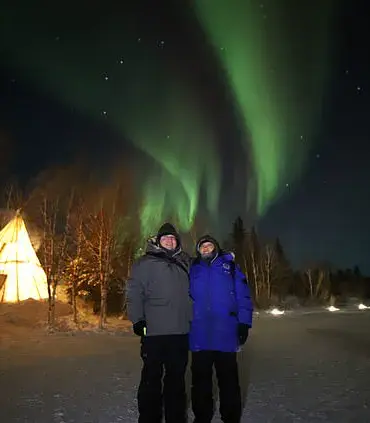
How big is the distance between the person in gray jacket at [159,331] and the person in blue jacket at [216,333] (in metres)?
0.23

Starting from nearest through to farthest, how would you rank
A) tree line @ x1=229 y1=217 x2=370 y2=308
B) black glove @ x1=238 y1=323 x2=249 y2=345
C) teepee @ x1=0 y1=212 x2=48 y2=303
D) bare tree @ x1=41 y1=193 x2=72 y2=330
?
black glove @ x1=238 y1=323 x2=249 y2=345 < bare tree @ x1=41 y1=193 x2=72 y2=330 < teepee @ x1=0 y1=212 x2=48 y2=303 < tree line @ x1=229 y1=217 x2=370 y2=308

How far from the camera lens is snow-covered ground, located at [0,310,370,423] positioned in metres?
5.55

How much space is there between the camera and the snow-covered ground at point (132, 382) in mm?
5551

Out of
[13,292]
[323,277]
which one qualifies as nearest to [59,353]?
[13,292]

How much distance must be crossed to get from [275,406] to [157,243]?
2.60 meters

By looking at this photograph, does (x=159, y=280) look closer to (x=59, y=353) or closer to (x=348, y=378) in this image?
(x=348, y=378)

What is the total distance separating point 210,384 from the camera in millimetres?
5047

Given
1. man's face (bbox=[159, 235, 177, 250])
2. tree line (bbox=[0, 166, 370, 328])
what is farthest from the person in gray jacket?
tree line (bbox=[0, 166, 370, 328])

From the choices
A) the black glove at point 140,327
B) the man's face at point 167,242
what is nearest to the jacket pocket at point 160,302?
the black glove at point 140,327

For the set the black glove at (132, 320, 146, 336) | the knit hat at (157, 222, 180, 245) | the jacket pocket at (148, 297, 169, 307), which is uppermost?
the knit hat at (157, 222, 180, 245)

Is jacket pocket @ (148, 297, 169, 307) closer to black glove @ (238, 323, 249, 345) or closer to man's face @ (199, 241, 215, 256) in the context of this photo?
man's face @ (199, 241, 215, 256)

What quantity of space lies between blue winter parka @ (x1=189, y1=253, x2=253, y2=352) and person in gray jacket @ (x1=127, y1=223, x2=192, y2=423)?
8.5 inches

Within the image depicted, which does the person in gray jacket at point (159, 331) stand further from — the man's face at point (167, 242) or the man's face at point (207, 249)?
the man's face at point (207, 249)

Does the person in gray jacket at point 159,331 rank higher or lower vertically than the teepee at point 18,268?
lower
